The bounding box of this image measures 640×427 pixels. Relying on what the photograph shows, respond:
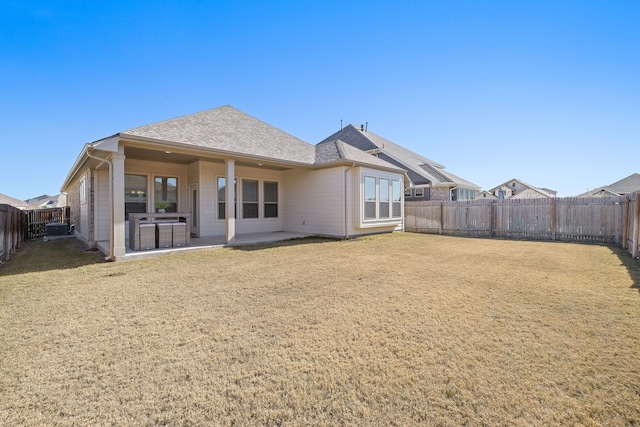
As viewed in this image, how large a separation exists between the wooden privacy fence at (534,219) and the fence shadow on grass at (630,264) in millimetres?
298

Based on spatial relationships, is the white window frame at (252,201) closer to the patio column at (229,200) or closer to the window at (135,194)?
the patio column at (229,200)

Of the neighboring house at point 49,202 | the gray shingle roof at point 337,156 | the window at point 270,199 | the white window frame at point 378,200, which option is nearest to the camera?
the gray shingle roof at point 337,156

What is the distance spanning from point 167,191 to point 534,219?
14.9 meters

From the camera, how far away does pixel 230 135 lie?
9.59 m

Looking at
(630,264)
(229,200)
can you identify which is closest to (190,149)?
(229,200)

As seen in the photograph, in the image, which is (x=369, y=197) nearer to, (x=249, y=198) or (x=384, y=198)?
(x=384, y=198)

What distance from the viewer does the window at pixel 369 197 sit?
36.6 feet

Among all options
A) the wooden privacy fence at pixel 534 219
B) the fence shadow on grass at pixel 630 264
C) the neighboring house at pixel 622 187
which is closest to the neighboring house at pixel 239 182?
the wooden privacy fence at pixel 534 219

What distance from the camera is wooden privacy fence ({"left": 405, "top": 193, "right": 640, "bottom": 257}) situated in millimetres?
9571

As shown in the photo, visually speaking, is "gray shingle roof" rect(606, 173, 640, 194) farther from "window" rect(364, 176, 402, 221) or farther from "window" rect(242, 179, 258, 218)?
"window" rect(242, 179, 258, 218)

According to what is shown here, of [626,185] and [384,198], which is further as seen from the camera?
[626,185]

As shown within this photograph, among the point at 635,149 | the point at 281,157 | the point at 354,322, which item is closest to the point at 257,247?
the point at 281,157

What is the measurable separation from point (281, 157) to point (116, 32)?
7520mm

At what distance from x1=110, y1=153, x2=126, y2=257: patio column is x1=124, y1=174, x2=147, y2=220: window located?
3.40 meters
